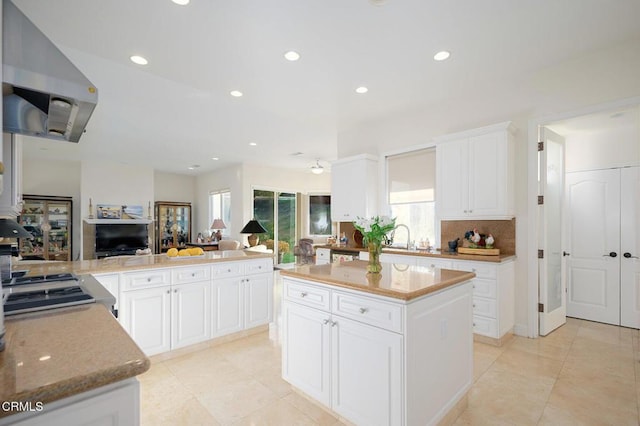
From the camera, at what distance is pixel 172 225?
9.69 m

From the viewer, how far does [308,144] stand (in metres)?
6.46

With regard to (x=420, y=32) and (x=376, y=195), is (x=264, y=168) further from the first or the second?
(x=420, y=32)

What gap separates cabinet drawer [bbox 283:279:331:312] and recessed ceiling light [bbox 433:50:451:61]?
8.27ft

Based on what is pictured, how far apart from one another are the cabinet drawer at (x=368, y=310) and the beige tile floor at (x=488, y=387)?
2.54 feet

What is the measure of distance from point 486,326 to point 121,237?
8.65m

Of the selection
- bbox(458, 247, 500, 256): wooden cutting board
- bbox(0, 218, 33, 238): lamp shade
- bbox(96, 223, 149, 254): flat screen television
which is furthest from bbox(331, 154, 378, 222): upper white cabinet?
bbox(96, 223, 149, 254): flat screen television

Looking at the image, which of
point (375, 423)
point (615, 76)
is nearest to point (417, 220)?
point (615, 76)

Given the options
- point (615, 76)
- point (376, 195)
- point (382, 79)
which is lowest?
point (376, 195)

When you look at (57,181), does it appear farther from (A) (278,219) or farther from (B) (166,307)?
(B) (166,307)

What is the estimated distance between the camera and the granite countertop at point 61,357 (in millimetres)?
784

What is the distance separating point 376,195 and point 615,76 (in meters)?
2.92

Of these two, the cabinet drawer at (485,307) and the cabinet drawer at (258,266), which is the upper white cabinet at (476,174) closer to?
the cabinet drawer at (485,307)

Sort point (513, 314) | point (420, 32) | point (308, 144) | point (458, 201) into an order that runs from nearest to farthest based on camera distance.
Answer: point (420, 32) → point (513, 314) → point (458, 201) → point (308, 144)

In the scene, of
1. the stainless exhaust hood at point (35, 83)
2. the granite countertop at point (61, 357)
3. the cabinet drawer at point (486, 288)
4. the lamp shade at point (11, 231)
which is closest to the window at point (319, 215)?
the cabinet drawer at point (486, 288)
